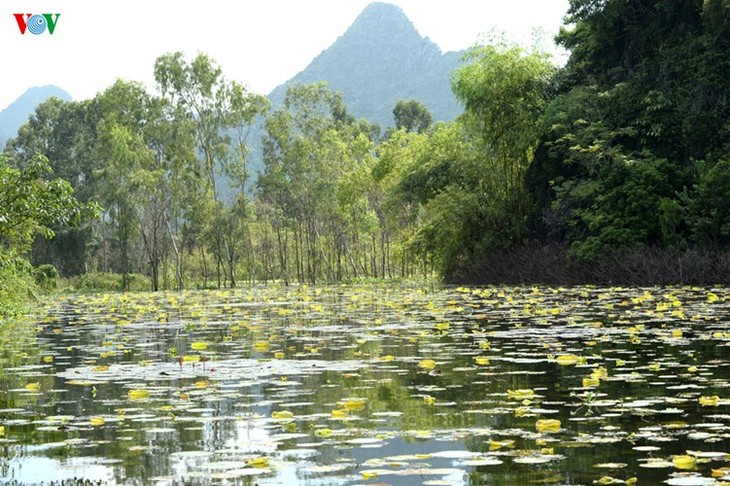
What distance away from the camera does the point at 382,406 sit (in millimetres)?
6637

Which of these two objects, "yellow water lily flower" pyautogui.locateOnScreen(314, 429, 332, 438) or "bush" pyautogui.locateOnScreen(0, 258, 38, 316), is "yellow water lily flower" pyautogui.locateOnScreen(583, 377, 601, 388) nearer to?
"yellow water lily flower" pyautogui.locateOnScreen(314, 429, 332, 438)

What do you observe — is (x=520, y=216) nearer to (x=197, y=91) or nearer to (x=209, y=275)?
(x=197, y=91)

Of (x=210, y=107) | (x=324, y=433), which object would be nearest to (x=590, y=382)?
(x=324, y=433)

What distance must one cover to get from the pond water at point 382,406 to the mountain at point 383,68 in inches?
5744

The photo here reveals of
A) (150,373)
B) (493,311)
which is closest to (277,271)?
(493,311)

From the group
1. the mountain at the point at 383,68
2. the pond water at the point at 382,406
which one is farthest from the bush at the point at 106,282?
the mountain at the point at 383,68

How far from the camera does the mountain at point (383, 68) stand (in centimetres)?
16588

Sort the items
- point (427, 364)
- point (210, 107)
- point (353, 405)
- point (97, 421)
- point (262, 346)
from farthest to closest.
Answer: point (210, 107)
point (262, 346)
point (427, 364)
point (353, 405)
point (97, 421)

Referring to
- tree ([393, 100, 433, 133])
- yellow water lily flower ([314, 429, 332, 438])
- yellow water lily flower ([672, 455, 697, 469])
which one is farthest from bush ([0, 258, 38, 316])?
tree ([393, 100, 433, 133])

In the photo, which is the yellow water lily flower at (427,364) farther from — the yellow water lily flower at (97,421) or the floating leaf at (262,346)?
the yellow water lily flower at (97,421)

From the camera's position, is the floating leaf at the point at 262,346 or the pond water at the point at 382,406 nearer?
the pond water at the point at 382,406

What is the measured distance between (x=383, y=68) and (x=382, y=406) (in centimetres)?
17641

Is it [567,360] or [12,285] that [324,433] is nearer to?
[567,360]

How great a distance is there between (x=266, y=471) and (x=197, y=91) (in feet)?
183
